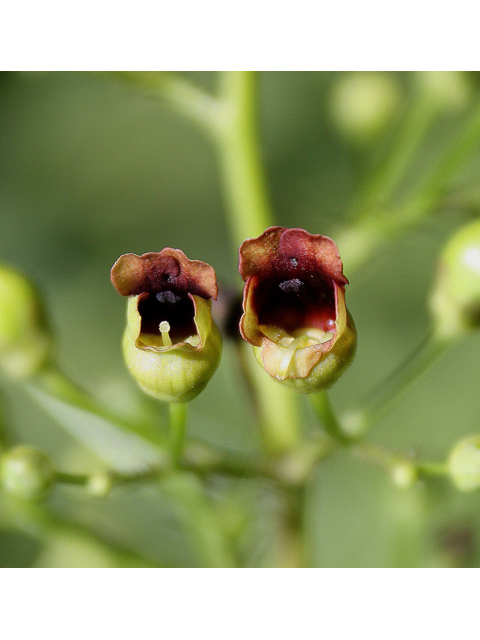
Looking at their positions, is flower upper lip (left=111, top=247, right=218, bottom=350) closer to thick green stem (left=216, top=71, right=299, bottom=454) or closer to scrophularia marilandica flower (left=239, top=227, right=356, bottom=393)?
scrophularia marilandica flower (left=239, top=227, right=356, bottom=393)

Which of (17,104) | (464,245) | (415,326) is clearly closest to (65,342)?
(17,104)

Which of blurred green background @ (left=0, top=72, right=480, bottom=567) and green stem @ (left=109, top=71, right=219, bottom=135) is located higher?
blurred green background @ (left=0, top=72, right=480, bottom=567)

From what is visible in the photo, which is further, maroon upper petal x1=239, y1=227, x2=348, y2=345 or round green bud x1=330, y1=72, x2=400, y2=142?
round green bud x1=330, y1=72, x2=400, y2=142

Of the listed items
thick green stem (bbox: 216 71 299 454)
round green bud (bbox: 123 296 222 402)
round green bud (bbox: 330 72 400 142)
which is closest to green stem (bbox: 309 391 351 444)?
round green bud (bbox: 123 296 222 402)

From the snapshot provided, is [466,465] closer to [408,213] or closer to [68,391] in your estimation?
[408,213]

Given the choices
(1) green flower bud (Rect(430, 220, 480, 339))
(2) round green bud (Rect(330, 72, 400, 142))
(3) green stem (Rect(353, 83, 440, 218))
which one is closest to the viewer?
(1) green flower bud (Rect(430, 220, 480, 339))

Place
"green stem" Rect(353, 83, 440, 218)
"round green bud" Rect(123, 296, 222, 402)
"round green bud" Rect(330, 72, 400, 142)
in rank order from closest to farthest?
"round green bud" Rect(123, 296, 222, 402), "green stem" Rect(353, 83, 440, 218), "round green bud" Rect(330, 72, 400, 142)
